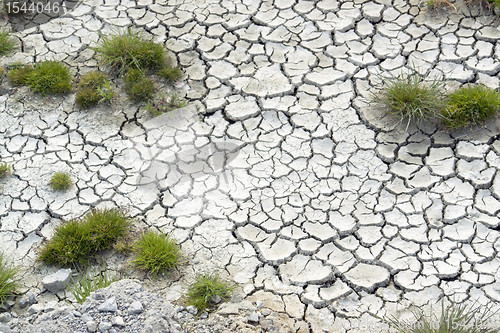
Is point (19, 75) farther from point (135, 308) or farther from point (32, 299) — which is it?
point (135, 308)

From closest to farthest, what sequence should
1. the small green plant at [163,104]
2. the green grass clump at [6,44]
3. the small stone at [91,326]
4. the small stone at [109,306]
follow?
the small stone at [91,326], the small stone at [109,306], the small green plant at [163,104], the green grass clump at [6,44]

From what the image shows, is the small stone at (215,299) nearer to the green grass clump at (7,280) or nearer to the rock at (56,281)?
the rock at (56,281)

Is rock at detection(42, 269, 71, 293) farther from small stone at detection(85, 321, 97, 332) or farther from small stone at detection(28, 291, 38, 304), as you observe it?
small stone at detection(85, 321, 97, 332)

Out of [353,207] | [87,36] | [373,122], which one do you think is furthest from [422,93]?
[87,36]

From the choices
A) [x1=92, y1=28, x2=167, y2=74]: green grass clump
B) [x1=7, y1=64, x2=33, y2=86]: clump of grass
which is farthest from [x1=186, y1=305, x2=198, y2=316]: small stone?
[x1=7, y1=64, x2=33, y2=86]: clump of grass

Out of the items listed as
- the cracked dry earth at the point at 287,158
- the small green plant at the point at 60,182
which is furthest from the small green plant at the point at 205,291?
the small green plant at the point at 60,182

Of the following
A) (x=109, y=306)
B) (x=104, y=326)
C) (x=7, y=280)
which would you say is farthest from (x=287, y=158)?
(x=7, y=280)

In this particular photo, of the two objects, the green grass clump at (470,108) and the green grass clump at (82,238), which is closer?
the green grass clump at (82,238)

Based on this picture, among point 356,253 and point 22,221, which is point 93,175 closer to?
point 22,221
